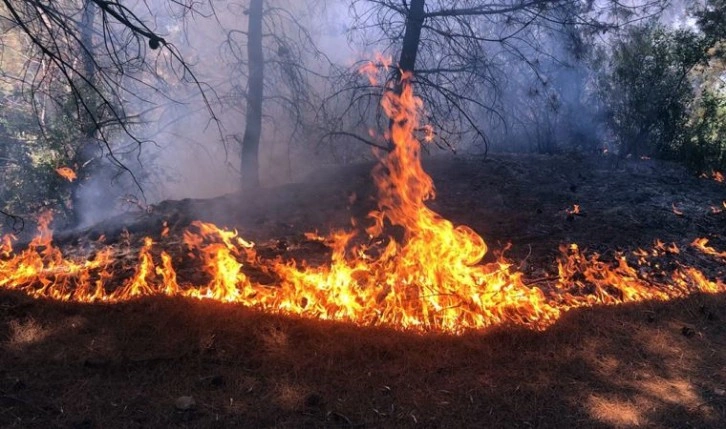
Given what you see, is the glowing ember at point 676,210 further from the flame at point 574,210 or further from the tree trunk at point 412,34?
the tree trunk at point 412,34

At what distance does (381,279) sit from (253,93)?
5.13 metres

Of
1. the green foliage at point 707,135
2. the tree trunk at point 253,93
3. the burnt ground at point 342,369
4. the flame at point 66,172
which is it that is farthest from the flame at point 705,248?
the flame at point 66,172

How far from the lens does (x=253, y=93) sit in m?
8.27

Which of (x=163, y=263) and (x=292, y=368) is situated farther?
(x=163, y=263)

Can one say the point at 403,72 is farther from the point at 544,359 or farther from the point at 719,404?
the point at 719,404

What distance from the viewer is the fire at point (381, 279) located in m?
4.00

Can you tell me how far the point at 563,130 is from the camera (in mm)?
11258

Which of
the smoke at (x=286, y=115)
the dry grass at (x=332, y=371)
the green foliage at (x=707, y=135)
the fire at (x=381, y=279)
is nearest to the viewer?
the dry grass at (x=332, y=371)

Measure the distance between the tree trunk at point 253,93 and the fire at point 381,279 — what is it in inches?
109

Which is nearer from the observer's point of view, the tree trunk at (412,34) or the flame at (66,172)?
the tree trunk at (412,34)

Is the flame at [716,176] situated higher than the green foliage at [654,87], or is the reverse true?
the green foliage at [654,87]

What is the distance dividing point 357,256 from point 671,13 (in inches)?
467

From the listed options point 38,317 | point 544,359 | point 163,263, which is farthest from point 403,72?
point 38,317

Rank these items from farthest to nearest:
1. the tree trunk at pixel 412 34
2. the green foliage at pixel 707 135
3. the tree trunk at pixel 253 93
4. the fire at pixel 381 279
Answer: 1. the green foliage at pixel 707 135
2. the tree trunk at pixel 253 93
3. the tree trunk at pixel 412 34
4. the fire at pixel 381 279
